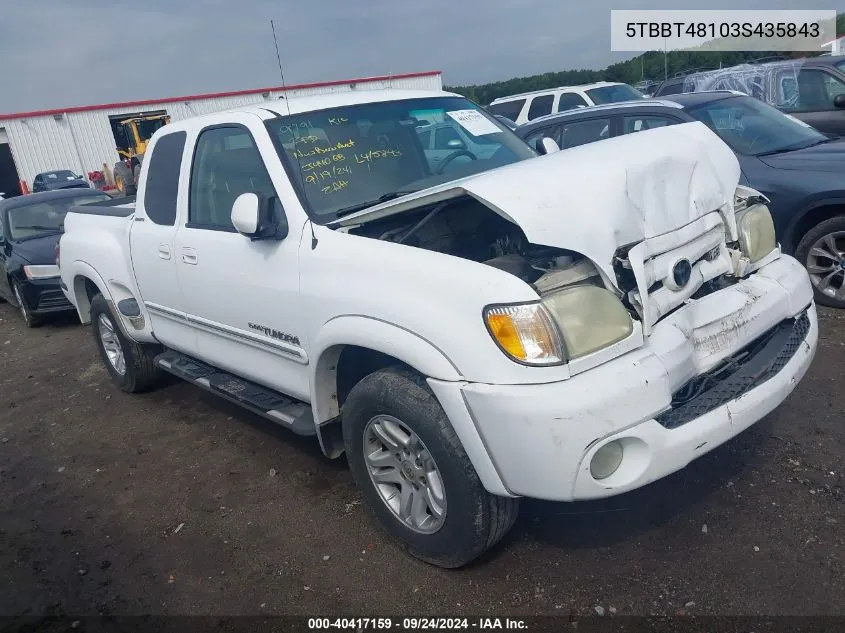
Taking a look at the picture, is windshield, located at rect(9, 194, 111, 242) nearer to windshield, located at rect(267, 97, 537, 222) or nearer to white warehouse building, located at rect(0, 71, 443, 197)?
windshield, located at rect(267, 97, 537, 222)

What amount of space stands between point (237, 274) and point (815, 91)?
8.14 meters

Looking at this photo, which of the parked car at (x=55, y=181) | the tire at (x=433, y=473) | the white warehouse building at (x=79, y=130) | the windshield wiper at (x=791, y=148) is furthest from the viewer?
the white warehouse building at (x=79, y=130)

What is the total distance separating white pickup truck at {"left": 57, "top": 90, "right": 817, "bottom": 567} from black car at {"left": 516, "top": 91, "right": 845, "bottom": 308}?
2.09 metres

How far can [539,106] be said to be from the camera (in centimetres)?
1342

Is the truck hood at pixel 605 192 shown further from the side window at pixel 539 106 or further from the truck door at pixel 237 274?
the side window at pixel 539 106

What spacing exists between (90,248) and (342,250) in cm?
314

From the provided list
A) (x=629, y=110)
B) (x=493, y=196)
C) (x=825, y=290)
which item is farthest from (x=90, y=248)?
(x=825, y=290)

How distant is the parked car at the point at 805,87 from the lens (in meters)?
8.25

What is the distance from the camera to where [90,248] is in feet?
17.2

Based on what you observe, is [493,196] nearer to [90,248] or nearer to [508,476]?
[508,476]

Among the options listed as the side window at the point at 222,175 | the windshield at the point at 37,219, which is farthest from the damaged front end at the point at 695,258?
the windshield at the point at 37,219

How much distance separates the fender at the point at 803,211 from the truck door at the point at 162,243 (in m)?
4.51

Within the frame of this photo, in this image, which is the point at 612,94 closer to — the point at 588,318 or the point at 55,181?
the point at 588,318

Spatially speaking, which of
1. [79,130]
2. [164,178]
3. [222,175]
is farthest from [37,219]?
[79,130]
